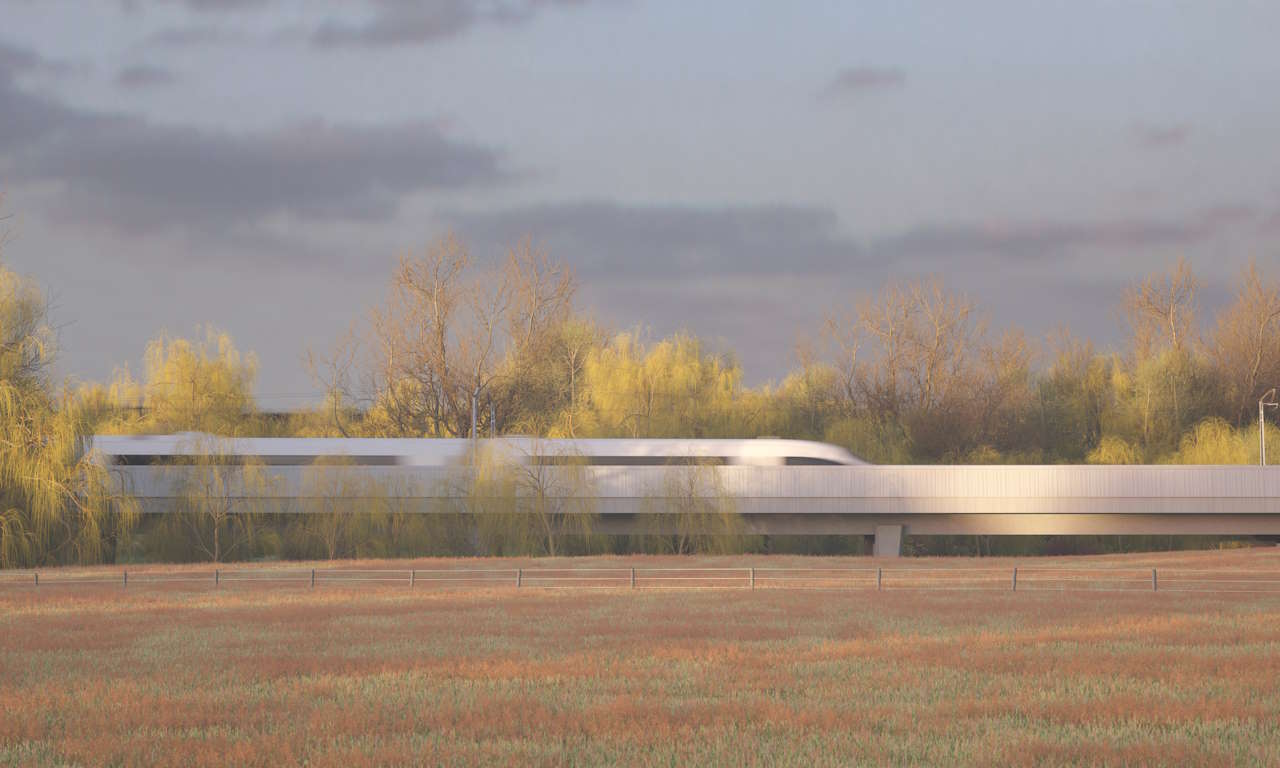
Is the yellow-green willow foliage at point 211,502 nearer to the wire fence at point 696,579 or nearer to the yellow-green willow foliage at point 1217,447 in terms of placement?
the wire fence at point 696,579

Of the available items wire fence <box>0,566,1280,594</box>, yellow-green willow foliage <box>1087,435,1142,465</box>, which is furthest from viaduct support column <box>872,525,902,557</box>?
yellow-green willow foliage <box>1087,435,1142,465</box>

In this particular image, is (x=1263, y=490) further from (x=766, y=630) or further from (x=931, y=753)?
(x=931, y=753)

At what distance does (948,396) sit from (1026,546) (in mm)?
14839

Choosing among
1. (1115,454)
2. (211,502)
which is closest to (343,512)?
(211,502)

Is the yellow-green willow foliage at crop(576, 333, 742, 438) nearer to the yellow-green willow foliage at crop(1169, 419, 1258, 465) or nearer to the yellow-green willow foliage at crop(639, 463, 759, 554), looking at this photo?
the yellow-green willow foliage at crop(639, 463, 759, 554)

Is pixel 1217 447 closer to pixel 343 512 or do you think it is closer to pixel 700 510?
pixel 700 510

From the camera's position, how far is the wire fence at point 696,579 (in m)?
37.4

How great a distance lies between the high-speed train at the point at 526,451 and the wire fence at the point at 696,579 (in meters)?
14.4

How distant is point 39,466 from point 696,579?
23357 millimetres

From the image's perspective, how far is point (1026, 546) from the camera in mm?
65125

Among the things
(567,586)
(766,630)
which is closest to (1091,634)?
(766,630)

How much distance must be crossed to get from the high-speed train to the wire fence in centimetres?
1438

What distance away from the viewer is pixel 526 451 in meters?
59.4

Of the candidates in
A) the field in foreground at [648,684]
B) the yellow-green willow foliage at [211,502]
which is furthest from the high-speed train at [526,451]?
the field in foreground at [648,684]
